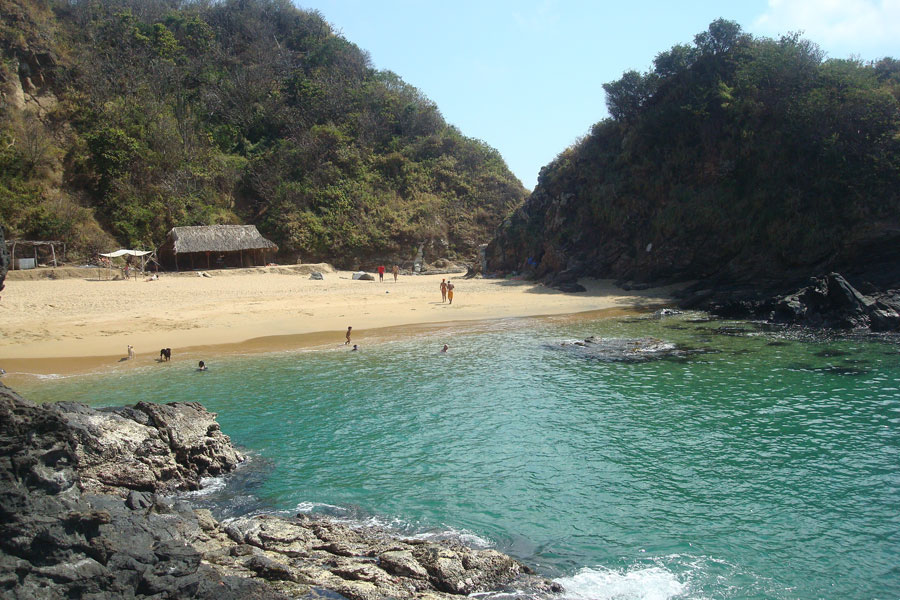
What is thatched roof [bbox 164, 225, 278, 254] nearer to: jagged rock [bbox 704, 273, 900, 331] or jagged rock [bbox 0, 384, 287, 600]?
jagged rock [bbox 704, 273, 900, 331]

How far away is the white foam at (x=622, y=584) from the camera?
5.92 metres

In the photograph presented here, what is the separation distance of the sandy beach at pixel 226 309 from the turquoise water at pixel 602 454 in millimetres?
3271

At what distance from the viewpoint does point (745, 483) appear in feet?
28.0

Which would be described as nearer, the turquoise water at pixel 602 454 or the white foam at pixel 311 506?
the turquoise water at pixel 602 454

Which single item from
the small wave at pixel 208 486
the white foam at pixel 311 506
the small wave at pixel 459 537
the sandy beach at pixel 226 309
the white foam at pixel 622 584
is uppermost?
the sandy beach at pixel 226 309

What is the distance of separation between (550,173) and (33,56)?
120ft

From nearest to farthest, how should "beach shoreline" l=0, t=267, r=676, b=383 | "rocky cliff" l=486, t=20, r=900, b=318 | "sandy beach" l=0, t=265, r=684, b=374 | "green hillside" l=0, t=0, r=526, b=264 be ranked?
"beach shoreline" l=0, t=267, r=676, b=383 < "sandy beach" l=0, t=265, r=684, b=374 < "rocky cliff" l=486, t=20, r=900, b=318 < "green hillside" l=0, t=0, r=526, b=264

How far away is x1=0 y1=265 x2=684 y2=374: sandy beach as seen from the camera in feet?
59.3

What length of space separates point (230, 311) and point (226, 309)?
0.41m

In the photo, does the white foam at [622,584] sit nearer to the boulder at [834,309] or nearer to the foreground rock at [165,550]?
the foreground rock at [165,550]

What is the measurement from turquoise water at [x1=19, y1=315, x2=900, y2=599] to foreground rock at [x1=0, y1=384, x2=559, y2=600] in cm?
90

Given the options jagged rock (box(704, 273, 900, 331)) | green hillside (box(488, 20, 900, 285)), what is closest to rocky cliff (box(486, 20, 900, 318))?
green hillside (box(488, 20, 900, 285))

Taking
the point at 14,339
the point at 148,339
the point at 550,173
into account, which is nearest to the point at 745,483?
the point at 148,339

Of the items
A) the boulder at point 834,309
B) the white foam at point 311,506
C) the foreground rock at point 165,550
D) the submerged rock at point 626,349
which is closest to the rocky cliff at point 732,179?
the boulder at point 834,309
